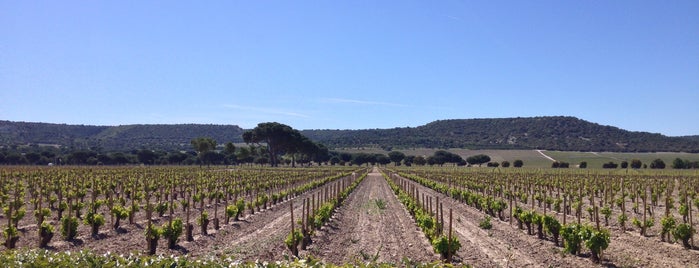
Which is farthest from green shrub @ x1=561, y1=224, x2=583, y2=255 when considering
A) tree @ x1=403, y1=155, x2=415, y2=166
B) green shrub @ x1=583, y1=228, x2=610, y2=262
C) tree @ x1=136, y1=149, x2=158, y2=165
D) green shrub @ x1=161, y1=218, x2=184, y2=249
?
tree @ x1=403, y1=155, x2=415, y2=166

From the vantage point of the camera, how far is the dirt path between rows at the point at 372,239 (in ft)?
43.7

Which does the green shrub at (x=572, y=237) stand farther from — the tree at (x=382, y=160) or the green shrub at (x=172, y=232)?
the tree at (x=382, y=160)

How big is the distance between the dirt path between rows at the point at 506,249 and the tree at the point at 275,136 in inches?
3451

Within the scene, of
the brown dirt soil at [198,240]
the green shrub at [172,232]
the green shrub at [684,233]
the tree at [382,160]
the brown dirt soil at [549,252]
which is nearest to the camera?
the brown dirt soil at [549,252]

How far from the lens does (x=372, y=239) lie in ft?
52.7

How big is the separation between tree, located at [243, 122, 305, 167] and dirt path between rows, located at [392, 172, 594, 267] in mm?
87660

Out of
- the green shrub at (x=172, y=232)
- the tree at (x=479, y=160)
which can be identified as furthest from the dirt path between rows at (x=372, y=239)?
the tree at (x=479, y=160)

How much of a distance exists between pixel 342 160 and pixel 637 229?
124279 mm

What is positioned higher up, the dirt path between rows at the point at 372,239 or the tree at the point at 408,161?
the tree at the point at 408,161

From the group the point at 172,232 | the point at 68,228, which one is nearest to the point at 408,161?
the point at 68,228

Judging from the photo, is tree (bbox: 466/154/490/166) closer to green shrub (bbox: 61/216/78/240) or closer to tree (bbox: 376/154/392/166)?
tree (bbox: 376/154/392/166)

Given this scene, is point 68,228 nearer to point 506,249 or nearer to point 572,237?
point 506,249

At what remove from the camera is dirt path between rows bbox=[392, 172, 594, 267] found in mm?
12773

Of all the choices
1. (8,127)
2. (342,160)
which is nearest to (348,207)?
(342,160)
